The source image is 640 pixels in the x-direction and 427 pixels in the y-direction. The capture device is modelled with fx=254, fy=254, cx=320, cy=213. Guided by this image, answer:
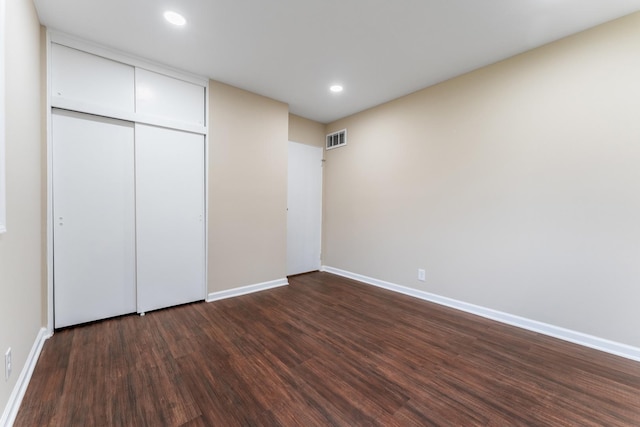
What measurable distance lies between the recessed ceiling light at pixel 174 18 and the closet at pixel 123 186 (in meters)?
0.85

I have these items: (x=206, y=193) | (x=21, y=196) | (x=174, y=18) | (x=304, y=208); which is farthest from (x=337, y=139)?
(x=21, y=196)

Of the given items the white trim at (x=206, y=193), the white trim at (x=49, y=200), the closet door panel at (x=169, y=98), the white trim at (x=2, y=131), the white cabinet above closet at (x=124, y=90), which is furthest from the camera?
the white trim at (x=206, y=193)

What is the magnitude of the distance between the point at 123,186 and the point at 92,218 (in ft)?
1.32

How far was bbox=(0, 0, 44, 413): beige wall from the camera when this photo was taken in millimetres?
1394

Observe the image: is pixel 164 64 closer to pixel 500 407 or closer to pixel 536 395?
pixel 500 407

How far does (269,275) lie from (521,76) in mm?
3733

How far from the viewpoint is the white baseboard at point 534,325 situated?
6.72 ft

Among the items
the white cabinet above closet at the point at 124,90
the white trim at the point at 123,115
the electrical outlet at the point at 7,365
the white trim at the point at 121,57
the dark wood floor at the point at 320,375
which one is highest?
the white trim at the point at 121,57

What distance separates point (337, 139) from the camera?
450 cm

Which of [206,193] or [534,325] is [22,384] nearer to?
[206,193]

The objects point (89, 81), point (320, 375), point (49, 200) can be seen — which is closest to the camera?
point (320, 375)

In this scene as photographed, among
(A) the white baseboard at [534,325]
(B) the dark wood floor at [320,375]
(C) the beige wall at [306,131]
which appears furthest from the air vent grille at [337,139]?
(B) the dark wood floor at [320,375]

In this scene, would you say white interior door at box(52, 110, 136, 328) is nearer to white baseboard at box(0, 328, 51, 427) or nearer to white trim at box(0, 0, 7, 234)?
white baseboard at box(0, 328, 51, 427)

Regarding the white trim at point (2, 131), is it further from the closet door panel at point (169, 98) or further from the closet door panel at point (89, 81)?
the closet door panel at point (169, 98)
